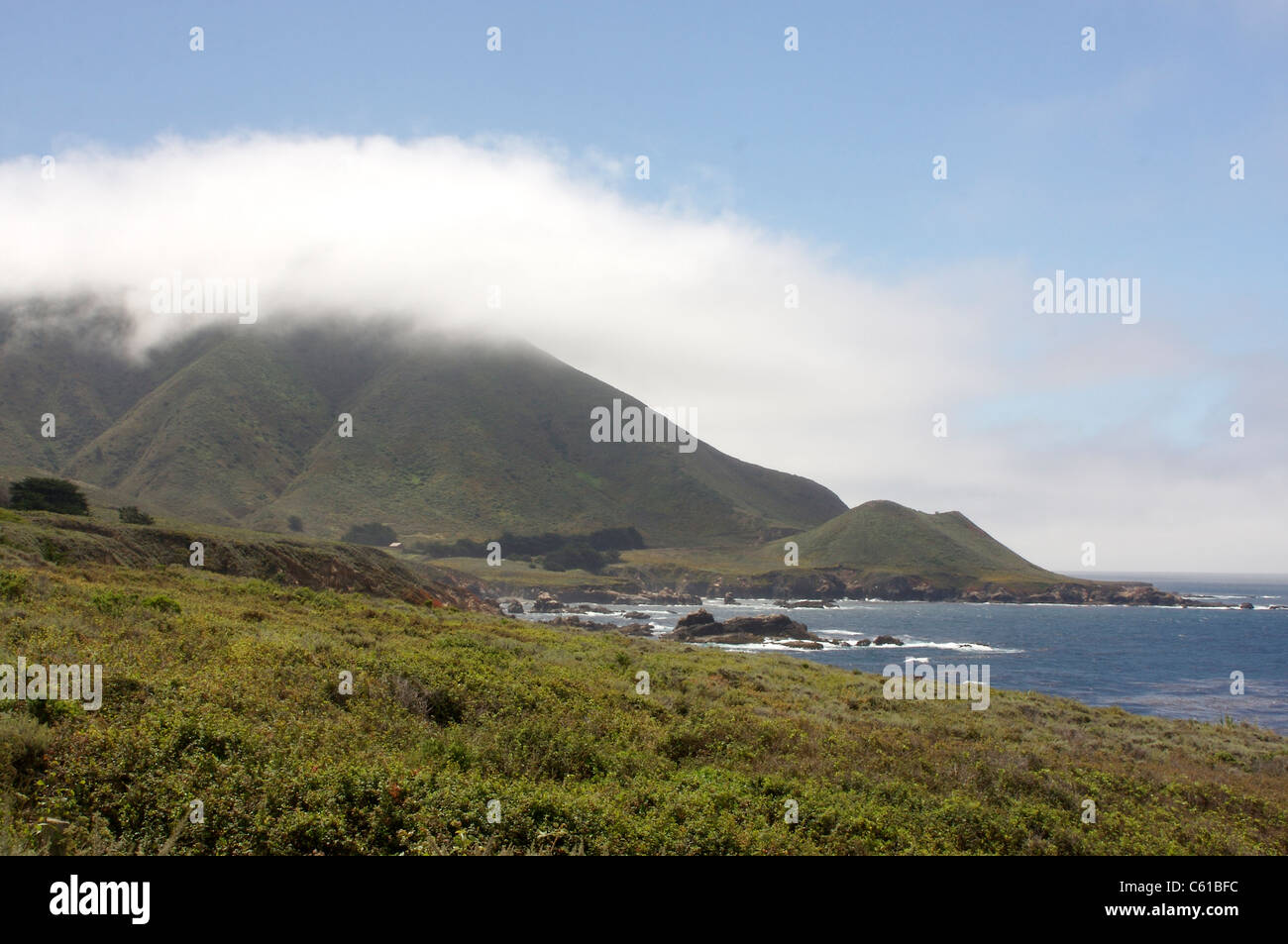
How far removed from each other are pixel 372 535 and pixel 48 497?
9048 cm

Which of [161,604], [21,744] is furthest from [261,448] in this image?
[21,744]

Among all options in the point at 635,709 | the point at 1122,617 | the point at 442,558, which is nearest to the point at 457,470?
the point at 442,558

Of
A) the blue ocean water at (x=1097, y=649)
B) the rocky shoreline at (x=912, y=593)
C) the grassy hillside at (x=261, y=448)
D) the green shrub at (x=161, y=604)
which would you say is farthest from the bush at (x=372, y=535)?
the green shrub at (x=161, y=604)

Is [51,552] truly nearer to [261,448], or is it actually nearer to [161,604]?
[161,604]

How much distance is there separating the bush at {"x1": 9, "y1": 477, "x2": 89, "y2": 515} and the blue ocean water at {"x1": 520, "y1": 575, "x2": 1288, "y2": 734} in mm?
51847

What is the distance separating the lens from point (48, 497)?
49375 mm

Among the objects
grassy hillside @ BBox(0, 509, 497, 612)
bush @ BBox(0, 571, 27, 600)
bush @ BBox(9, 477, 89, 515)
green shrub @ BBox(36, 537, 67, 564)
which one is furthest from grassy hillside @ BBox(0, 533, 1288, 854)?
bush @ BBox(9, 477, 89, 515)

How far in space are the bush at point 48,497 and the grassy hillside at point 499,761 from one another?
35.4 metres

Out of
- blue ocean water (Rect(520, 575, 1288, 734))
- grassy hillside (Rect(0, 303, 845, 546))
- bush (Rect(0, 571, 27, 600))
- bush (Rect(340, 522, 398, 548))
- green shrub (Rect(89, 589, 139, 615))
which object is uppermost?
grassy hillside (Rect(0, 303, 845, 546))

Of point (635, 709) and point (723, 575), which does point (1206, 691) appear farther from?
point (723, 575)

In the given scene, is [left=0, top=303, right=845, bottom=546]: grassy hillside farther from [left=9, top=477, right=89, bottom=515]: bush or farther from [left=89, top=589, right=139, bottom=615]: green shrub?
[left=89, top=589, right=139, bottom=615]: green shrub

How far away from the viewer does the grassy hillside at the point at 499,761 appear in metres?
7.39

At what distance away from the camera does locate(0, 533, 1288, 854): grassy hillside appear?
7391 millimetres

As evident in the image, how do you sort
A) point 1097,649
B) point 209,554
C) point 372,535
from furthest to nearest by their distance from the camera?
1. point 372,535
2. point 1097,649
3. point 209,554
